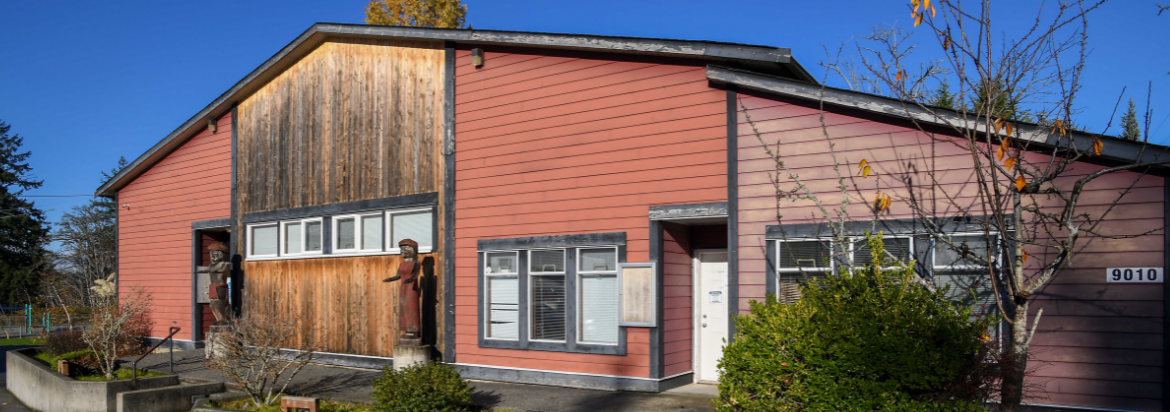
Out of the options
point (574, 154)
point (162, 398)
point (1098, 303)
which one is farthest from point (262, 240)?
point (1098, 303)

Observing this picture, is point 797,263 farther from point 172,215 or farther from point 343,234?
point 172,215

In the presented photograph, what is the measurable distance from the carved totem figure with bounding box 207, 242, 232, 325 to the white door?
9479 mm

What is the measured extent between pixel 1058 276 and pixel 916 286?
7.02ft

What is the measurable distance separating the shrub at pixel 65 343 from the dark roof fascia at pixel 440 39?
4806mm

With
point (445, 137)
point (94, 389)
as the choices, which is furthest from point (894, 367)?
point (94, 389)

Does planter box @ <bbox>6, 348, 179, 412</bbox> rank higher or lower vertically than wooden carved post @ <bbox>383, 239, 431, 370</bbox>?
lower

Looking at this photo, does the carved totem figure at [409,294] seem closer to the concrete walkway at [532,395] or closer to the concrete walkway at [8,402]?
the concrete walkway at [532,395]

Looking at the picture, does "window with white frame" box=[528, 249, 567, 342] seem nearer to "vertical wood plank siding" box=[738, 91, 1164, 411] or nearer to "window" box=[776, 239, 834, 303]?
"window" box=[776, 239, 834, 303]

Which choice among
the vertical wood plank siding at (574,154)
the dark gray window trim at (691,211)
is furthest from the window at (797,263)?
the vertical wood plank siding at (574,154)

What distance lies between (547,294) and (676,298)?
6.31ft

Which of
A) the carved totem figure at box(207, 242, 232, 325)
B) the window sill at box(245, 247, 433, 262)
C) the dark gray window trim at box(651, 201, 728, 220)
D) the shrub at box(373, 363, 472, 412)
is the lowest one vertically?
the shrub at box(373, 363, 472, 412)

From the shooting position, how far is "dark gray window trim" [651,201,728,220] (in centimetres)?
977

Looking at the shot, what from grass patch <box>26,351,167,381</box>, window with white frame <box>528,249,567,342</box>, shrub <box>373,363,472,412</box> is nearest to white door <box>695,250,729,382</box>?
window with white frame <box>528,249,567,342</box>

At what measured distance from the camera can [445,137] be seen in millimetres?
12711
